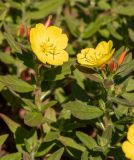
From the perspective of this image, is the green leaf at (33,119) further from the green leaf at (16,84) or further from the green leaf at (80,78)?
the green leaf at (80,78)

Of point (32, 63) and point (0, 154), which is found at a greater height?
point (32, 63)

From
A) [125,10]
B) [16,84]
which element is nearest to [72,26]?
[125,10]

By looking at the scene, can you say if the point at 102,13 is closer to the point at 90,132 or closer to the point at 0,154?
the point at 90,132

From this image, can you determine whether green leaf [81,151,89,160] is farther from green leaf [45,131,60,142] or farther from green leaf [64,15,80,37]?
green leaf [64,15,80,37]

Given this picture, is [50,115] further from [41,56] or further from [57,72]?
[41,56]

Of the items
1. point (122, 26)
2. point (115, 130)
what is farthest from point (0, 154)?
point (122, 26)

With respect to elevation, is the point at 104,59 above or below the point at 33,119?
above
